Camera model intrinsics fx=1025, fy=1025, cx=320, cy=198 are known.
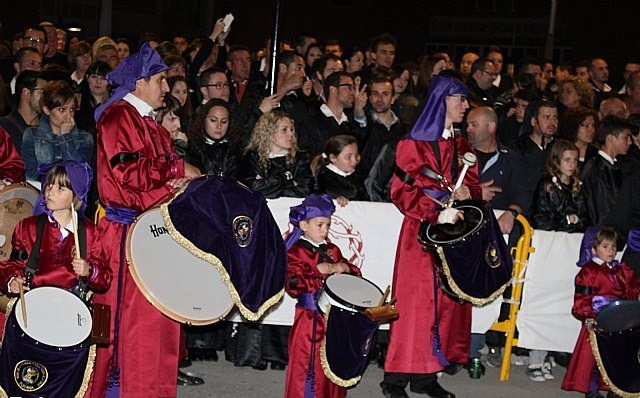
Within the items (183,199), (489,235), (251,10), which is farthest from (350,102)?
(251,10)

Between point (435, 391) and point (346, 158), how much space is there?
6.66 ft

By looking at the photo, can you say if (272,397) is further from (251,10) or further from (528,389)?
(251,10)

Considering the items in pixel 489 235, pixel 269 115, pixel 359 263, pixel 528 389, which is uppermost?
pixel 269 115

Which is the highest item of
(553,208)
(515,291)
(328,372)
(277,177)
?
(277,177)

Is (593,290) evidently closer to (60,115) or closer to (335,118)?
(335,118)

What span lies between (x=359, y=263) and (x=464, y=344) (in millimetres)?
1168

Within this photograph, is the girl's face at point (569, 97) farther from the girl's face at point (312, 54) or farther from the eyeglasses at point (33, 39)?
the eyeglasses at point (33, 39)

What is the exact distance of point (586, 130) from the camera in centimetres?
998

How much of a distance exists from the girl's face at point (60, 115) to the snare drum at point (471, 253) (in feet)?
10.3

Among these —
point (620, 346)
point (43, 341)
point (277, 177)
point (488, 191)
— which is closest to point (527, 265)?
point (488, 191)

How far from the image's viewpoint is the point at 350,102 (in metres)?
9.91

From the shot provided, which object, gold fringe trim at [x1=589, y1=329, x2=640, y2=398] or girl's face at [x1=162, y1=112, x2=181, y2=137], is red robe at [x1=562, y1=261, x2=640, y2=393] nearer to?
gold fringe trim at [x1=589, y1=329, x2=640, y2=398]

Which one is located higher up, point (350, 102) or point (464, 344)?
point (350, 102)

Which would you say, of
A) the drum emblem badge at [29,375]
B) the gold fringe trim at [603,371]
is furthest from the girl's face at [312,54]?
the drum emblem badge at [29,375]
